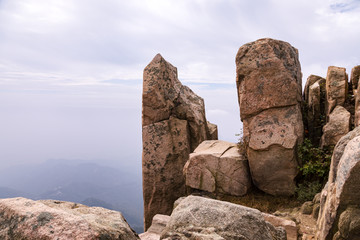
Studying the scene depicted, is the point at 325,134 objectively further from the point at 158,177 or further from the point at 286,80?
the point at 158,177

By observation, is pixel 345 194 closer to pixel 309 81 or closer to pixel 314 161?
pixel 314 161

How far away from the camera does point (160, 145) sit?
1451 cm

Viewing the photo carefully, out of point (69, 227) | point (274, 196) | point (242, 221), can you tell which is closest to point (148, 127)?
point (274, 196)

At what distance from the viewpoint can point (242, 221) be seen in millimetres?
4738

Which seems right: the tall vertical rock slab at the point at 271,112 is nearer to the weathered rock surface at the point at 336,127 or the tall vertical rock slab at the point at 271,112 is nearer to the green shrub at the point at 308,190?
the green shrub at the point at 308,190

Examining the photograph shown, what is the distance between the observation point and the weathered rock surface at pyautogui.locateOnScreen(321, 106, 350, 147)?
1064cm

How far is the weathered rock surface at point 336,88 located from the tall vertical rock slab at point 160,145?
7008 mm

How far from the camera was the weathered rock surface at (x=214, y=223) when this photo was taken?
14.4ft

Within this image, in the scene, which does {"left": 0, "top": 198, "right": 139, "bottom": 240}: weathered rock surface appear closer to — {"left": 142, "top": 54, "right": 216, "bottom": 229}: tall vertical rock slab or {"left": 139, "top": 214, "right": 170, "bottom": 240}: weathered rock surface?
{"left": 139, "top": 214, "right": 170, "bottom": 240}: weathered rock surface

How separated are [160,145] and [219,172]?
395 cm

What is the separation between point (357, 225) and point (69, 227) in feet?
16.9

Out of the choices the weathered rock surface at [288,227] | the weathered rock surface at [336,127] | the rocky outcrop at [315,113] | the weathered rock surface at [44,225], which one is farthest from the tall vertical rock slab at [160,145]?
the weathered rock surface at [44,225]

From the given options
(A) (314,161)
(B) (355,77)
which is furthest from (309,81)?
(A) (314,161)

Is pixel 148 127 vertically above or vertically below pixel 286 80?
below
